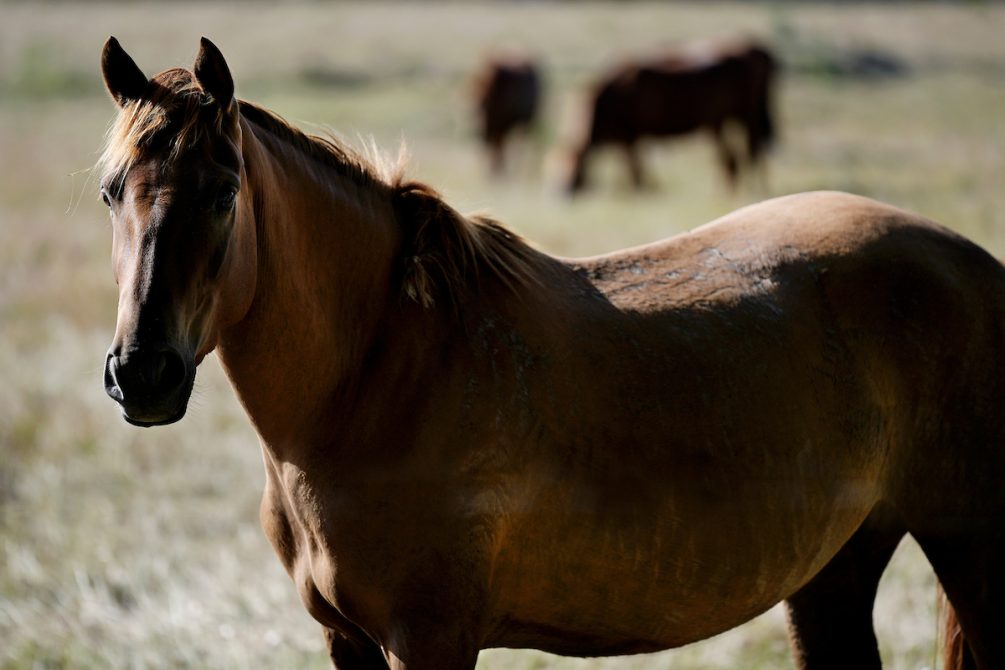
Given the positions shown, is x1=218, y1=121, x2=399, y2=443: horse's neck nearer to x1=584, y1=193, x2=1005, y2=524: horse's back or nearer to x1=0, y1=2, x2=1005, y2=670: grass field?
x1=0, y1=2, x2=1005, y2=670: grass field

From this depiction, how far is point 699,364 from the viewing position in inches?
98.9

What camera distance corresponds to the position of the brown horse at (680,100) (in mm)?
16078

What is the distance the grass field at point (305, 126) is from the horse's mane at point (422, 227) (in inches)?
6.5

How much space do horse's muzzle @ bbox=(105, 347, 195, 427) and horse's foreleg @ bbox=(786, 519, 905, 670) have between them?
2.03 m

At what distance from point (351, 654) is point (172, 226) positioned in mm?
1269

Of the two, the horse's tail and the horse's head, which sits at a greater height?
the horse's head

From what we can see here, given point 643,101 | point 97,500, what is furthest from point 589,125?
point 97,500

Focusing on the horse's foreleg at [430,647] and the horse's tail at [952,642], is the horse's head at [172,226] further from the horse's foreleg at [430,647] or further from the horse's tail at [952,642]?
the horse's tail at [952,642]

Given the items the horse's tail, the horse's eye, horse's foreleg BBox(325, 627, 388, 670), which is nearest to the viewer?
the horse's eye

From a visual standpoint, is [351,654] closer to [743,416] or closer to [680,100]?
[743,416]

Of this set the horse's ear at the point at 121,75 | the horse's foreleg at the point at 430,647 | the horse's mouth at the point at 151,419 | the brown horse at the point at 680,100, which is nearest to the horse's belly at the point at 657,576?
the horse's foreleg at the point at 430,647

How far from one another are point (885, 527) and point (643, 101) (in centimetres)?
1431

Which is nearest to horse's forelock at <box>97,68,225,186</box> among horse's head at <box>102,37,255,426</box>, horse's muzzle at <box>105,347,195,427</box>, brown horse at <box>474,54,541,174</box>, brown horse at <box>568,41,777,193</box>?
horse's head at <box>102,37,255,426</box>

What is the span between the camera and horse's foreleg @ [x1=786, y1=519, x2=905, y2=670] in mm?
2996
